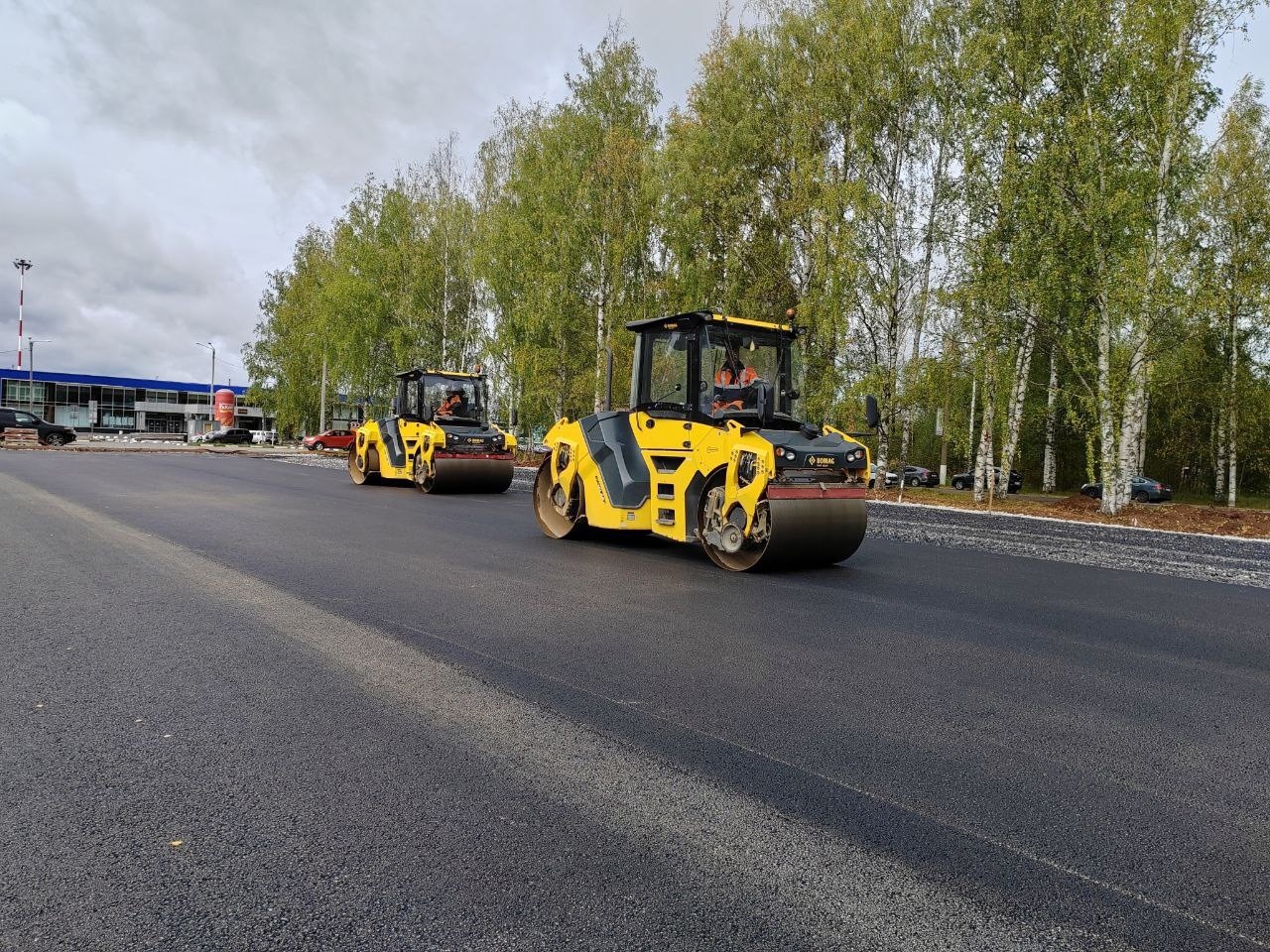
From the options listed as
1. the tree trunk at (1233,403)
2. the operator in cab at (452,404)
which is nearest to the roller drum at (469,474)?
the operator in cab at (452,404)

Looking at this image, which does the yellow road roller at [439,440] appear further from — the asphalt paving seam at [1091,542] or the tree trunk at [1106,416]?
the tree trunk at [1106,416]

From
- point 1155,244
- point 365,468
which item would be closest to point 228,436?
point 365,468

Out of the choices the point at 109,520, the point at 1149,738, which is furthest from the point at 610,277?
the point at 1149,738

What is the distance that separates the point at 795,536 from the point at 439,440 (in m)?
10.1

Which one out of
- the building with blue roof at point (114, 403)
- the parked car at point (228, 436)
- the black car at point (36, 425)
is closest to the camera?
the black car at point (36, 425)

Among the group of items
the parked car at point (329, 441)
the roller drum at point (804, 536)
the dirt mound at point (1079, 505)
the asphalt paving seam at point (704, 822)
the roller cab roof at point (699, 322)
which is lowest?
the asphalt paving seam at point (704, 822)

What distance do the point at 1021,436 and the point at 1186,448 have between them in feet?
19.4

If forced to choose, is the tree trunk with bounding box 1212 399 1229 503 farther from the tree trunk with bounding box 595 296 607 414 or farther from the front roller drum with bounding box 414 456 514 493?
the front roller drum with bounding box 414 456 514 493

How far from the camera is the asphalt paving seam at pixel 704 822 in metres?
2.27

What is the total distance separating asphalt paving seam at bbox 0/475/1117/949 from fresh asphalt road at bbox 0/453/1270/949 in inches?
0.5

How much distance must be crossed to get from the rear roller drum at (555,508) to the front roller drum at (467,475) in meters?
5.62

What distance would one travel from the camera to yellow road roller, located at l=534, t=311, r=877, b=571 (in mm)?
7949

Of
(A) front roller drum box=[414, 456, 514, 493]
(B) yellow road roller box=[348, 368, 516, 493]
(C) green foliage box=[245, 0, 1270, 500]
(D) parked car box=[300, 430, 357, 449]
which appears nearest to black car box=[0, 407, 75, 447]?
(D) parked car box=[300, 430, 357, 449]

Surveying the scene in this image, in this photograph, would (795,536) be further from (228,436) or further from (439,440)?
(228,436)
